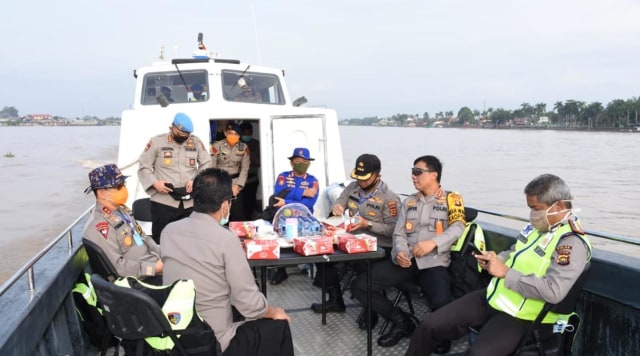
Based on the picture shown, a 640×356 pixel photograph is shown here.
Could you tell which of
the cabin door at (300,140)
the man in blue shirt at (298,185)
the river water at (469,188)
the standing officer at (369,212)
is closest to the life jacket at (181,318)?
the standing officer at (369,212)

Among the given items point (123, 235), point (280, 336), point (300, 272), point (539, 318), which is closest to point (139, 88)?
point (300, 272)

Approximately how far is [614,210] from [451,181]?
6932 mm

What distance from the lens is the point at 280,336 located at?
2.23 metres

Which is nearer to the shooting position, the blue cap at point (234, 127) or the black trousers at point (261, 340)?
the black trousers at point (261, 340)

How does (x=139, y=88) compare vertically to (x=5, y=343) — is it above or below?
above

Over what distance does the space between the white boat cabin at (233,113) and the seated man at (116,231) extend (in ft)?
6.70

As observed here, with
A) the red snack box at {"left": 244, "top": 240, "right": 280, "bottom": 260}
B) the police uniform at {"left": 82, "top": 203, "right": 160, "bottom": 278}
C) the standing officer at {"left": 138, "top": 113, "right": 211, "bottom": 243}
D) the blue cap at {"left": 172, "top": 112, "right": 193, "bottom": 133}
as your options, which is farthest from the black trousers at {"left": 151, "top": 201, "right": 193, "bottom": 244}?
the red snack box at {"left": 244, "top": 240, "right": 280, "bottom": 260}

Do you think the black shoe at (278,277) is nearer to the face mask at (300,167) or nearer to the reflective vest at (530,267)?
the face mask at (300,167)

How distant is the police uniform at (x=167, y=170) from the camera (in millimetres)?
4223

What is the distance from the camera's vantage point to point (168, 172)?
168 inches

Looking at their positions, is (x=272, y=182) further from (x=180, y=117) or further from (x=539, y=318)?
(x=539, y=318)

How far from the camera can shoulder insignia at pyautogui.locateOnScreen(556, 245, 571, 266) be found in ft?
7.18

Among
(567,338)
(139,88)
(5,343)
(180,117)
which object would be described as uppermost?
(139,88)

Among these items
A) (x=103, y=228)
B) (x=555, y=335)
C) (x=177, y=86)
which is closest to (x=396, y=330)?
(x=555, y=335)
